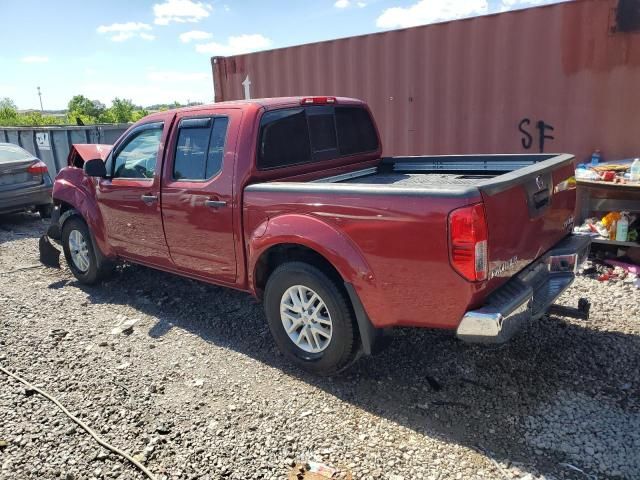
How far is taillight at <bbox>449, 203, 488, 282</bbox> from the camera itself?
246cm

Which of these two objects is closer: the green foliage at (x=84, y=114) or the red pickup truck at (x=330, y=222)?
the red pickup truck at (x=330, y=222)

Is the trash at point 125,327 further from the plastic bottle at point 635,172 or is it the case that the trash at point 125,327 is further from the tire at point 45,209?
the tire at point 45,209

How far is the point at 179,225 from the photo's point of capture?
13.2ft

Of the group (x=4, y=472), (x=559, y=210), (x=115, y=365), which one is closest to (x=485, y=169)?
(x=559, y=210)

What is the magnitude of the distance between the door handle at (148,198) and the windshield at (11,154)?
5659 millimetres

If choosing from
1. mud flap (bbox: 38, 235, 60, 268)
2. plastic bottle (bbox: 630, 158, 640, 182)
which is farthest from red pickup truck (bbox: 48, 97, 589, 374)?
plastic bottle (bbox: 630, 158, 640, 182)

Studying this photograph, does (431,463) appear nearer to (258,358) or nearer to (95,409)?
(258,358)

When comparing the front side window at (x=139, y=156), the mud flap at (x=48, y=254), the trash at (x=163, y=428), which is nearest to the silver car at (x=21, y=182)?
the mud flap at (x=48, y=254)

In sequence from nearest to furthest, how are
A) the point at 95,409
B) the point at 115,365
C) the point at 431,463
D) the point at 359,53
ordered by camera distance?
the point at 431,463, the point at 95,409, the point at 115,365, the point at 359,53

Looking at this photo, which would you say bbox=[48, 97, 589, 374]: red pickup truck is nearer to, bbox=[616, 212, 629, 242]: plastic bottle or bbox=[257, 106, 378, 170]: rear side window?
bbox=[257, 106, 378, 170]: rear side window

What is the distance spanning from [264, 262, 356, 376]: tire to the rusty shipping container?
4.23m

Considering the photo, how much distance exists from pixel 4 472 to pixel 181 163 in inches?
93.7

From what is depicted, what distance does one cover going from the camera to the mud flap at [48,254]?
617 centimetres

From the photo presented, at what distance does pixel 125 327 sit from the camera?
14.2 ft
